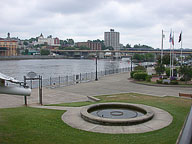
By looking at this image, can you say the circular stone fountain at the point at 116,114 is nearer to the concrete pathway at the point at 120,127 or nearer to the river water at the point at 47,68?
the concrete pathway at the point at 120,127

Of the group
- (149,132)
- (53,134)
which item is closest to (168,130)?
(149,132)

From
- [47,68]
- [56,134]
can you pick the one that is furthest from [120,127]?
[47,68]

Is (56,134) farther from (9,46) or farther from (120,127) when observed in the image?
(9,46)

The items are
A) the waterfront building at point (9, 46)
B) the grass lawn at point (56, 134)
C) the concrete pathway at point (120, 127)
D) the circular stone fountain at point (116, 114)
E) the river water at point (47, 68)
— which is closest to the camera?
the grass lawn at point (56, 134)

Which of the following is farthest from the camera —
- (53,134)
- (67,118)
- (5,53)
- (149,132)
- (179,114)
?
(5,53)

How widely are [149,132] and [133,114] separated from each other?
11.5 feet

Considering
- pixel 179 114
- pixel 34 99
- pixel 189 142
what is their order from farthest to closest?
1. pixel 34 99
2. pixel 179 114
3. pixel 189 142

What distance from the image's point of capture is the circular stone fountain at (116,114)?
1014 cm

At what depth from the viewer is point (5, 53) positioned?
6467 inches

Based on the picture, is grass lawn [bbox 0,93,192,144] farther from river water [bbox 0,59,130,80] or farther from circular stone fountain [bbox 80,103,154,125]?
river water [bbox 0,59,130,80]

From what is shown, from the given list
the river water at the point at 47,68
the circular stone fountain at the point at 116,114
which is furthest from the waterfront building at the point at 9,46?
the circular stone fountain at the point at 116,114

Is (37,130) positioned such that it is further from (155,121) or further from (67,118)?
(155,121)

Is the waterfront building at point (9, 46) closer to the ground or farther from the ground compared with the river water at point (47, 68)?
farther from the ground

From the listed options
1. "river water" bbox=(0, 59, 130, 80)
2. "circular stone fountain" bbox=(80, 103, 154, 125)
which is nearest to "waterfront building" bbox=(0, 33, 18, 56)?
"river water" bbox=(0, 59, 130, 80)
